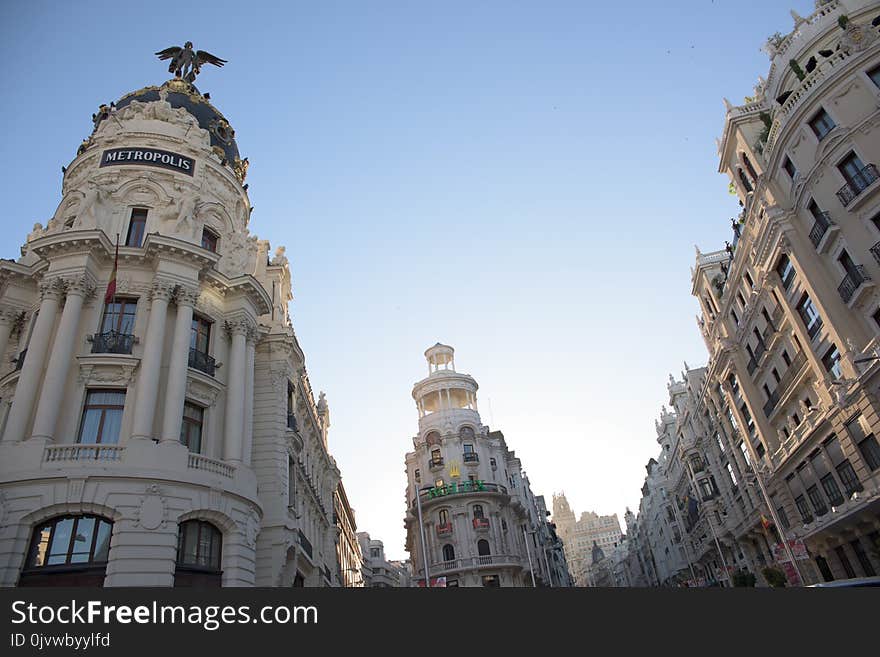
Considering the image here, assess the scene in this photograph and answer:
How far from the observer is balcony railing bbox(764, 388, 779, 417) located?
3729 cm

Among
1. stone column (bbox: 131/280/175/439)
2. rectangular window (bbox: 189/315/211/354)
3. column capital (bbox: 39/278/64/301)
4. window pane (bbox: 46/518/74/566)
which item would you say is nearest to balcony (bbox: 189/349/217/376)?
rectangular window (bbox: 189/315/211/354)

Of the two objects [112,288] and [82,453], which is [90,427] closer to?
[82,453]

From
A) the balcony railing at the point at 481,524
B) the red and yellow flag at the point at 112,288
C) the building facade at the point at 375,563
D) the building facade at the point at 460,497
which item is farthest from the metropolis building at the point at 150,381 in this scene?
the building facade at the point at 375,563

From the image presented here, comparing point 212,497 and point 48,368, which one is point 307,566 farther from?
point 48,368

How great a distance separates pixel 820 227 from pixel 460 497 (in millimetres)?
43038

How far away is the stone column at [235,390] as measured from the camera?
78.8 feet

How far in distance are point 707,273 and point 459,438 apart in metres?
32.3

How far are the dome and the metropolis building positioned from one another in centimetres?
13

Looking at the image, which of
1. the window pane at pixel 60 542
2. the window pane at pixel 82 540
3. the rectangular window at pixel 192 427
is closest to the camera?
the window pane at pixel 60 542

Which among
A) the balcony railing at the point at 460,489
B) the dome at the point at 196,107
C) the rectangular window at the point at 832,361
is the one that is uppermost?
the dome at the point at 196,107

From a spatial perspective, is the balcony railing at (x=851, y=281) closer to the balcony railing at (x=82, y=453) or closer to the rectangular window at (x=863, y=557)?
the rectangular window at (x=863, y=557)

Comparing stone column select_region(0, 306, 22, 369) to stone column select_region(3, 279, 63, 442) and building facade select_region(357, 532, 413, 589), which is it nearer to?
stone column select_region(3, 279, 63, 442)

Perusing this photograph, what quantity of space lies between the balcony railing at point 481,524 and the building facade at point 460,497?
0.32 feet

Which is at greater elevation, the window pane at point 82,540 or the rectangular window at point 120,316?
the rectangular window at point 120,316
